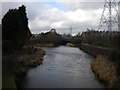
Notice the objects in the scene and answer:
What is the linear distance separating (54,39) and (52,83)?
89.1 m

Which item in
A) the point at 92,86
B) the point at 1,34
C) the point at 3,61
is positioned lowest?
the point at 92,86

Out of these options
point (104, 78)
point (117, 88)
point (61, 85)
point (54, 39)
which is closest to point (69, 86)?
point (61, 85)

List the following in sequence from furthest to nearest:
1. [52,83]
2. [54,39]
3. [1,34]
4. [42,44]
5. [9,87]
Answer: [54,39] < [42,44] < [1,34] < [52,83] < [9,87]

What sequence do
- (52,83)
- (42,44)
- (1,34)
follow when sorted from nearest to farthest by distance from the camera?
(52,83), (1,34), (42,44)

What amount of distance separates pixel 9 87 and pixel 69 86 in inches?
227

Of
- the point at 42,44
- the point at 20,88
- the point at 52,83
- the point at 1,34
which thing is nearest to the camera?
the point at 20,88

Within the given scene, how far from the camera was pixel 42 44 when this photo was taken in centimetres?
9994

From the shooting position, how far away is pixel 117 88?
14383 mm

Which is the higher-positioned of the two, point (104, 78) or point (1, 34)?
Answer: point (1, 34)

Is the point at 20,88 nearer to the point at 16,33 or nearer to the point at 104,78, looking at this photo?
the point at 104,78

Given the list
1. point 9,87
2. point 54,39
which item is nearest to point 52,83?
point 9,87

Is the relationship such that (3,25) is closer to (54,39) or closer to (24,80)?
(24,80)

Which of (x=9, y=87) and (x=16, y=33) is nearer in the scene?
(x=9, y=87)

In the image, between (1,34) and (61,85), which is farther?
(1,34)
